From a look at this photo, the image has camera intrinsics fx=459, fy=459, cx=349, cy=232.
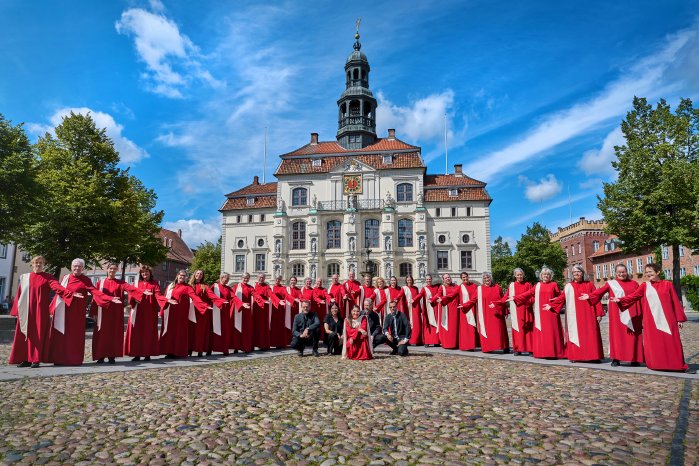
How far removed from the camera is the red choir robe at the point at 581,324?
937cm

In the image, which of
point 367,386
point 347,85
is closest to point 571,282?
point 367,386

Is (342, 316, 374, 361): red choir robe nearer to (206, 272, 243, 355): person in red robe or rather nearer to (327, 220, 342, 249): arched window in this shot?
(206, 272, 243, 355): person in red robe

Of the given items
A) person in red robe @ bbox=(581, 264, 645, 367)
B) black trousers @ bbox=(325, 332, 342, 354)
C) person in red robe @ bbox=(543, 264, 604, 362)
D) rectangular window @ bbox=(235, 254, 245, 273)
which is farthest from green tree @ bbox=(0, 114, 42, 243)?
rectangular window @ bbox=(235, 254, 245, 273)

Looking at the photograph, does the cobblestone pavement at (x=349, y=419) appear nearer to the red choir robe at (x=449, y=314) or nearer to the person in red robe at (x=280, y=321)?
the red choir robe at (x=449, y=314)

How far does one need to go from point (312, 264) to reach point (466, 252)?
51.8 feet

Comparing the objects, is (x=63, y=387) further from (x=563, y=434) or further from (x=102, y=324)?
(x=563, y=434)

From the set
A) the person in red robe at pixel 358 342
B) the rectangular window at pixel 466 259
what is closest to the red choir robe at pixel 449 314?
the person in red robe at pixel 358 342

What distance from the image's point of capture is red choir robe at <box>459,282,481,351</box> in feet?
39.3

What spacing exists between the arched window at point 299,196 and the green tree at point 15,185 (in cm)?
2984

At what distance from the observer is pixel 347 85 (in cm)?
5388

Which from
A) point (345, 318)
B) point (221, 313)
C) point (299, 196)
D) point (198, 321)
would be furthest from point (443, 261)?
point (198, 321)

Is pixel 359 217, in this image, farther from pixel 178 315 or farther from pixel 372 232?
pixel 178 315

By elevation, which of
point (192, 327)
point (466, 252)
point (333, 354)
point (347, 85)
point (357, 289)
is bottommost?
point (333, 354)

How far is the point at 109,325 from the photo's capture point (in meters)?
9.25
